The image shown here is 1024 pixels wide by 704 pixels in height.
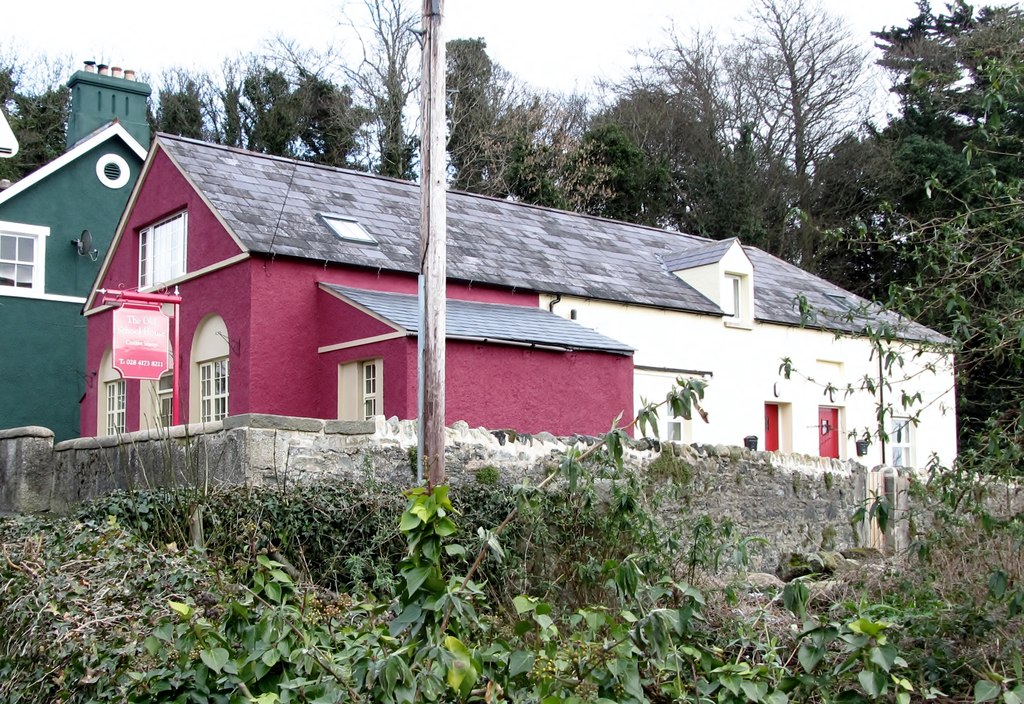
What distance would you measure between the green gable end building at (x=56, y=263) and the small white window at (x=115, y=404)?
3005 millimetres

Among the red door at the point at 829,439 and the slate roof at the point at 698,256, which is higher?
the slate roof at the point at 698,256

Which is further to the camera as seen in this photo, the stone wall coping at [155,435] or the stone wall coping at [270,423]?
the stone wall coping at [155,435]

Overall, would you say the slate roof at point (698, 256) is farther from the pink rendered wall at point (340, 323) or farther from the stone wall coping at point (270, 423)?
the stone wall coping at point (270, 423)

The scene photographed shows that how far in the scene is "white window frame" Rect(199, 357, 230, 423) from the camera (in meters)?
17.9

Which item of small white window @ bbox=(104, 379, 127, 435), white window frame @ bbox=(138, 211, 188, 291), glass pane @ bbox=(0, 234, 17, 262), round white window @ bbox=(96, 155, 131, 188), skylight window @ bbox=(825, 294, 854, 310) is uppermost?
round white window @ bbox=(96, 155, 131, 188)

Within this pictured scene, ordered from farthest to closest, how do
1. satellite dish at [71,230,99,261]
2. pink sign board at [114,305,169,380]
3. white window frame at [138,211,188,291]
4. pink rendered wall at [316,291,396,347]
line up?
satellite dish at [71,230,99,261], white window frame at [138,211,188,291], pink rendered wall at [316,291,396,347], pink sign board at [114,305,169,380]

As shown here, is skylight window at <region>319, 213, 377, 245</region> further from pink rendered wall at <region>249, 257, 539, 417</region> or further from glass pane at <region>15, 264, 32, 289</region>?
glass pane at <region>15, 264, 32, 289</region>

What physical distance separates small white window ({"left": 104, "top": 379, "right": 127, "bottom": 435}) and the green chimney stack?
7774mm

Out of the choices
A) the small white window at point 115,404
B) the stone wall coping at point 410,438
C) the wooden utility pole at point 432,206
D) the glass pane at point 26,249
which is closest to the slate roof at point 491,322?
the stone wall coping at point 410,438

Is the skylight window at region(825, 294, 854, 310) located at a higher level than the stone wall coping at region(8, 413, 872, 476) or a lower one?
higher

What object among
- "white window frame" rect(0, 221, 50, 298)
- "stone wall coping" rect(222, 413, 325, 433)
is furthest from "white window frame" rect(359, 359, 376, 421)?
"white window frame" rect(0, 221, 50, 298)

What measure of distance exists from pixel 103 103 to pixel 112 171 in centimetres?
205

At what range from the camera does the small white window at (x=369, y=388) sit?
1612cm

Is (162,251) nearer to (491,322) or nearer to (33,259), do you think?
(33,259)
